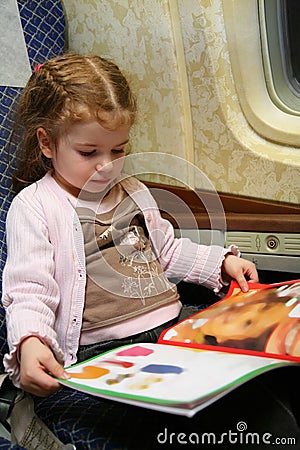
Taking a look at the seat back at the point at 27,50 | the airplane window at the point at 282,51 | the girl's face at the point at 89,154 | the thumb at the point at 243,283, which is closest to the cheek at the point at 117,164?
the girl's face at the point at 89,154

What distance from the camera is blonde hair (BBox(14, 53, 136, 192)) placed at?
1.41 m

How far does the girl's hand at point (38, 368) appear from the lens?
1101mm

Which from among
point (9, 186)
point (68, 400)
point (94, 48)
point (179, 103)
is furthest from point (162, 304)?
point (94, 48)

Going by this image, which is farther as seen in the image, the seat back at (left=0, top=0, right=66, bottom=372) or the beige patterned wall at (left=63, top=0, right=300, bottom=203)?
the beige patterned wall at (left=63, top=0, right=300, bottom=203)

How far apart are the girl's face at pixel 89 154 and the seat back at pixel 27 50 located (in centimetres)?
17

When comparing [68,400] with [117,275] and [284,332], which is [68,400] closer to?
[117,275]

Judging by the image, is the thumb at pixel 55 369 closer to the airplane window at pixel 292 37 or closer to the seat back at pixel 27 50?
the seat back at pixel 27 50

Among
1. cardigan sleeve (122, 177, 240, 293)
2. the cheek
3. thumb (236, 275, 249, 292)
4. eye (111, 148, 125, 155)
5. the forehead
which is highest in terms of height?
the forehead

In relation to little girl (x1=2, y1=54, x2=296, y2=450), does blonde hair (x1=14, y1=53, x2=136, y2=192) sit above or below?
above

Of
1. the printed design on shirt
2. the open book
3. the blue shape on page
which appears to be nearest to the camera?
the open book

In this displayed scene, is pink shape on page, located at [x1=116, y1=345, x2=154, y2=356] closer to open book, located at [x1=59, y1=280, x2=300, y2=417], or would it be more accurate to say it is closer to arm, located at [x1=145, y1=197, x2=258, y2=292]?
open book, located at [x1=59, y1=280, x2=300, y2=417]

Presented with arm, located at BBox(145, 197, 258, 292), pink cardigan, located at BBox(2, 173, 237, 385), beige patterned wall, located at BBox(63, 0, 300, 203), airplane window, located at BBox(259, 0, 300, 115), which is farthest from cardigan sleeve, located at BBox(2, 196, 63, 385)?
airplane window, located at BBox(259, 0, 300, 115)

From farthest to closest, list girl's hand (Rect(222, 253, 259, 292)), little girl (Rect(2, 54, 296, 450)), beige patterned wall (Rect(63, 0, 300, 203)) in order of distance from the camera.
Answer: beige patterned wall (Rect(63, 0, 300, 203))
girl's hand (Rect(222, 253, 259, 292))
little girl (Rect(2, 54, 296, 450))

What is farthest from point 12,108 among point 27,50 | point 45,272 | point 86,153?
point 45,272
